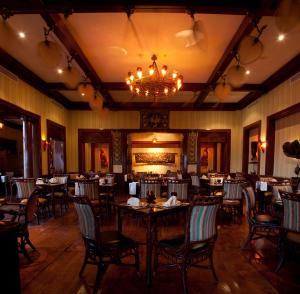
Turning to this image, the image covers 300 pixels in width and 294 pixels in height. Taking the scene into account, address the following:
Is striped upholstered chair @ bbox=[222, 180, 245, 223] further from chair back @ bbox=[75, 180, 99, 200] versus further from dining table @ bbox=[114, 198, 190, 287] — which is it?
chair back @ bbox=[75, 180, 99, 200]

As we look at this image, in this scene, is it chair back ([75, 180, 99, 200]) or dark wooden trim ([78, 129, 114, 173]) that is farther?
→ dark wooden trim ([78, 129, 114, 173])

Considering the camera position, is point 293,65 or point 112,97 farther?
point 112,97

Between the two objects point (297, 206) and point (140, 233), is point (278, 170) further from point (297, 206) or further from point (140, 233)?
point (140, 233)

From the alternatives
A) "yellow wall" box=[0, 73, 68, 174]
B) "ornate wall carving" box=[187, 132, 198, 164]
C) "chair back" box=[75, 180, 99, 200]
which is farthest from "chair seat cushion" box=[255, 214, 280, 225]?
"yellow wall" box=[0, 73, 68, 174]

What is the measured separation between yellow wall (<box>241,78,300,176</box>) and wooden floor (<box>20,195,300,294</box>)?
11.5ft

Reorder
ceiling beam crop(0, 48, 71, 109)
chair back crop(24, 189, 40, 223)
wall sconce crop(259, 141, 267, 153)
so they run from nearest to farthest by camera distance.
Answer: chair back crop(24, 189, 40, 223) → ceiling beam crop(0, 48, 71, 109) → wall sconce crop(259, 141, 267, 153)

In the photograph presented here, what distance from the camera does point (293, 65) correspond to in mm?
4828

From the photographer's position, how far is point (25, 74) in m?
5.46

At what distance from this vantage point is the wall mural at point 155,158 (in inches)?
473

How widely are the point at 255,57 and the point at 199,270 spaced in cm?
285

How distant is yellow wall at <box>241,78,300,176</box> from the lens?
206 inches

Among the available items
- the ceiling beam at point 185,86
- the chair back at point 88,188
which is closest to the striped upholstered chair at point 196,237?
the chair back at point 88,188

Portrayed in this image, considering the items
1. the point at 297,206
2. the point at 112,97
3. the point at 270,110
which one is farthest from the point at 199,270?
the point at 112,97

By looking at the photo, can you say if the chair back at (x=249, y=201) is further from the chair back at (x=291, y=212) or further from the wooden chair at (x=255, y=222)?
the chair back at (x=291, y=212)
